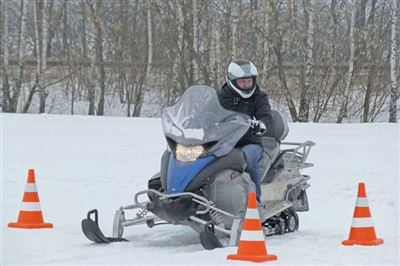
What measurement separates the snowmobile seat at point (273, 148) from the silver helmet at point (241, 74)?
0.56 m

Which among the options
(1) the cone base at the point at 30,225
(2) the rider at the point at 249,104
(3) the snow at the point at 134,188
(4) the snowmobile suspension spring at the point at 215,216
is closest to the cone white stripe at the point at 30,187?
(1) the cone base at the point at 30,225

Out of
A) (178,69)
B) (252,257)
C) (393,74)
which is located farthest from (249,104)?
(178,69)

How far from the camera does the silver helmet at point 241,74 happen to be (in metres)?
8.27

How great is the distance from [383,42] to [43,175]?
13.2m

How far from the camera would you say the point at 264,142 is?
8664 mm

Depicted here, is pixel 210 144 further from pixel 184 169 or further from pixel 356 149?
pixel 356 149

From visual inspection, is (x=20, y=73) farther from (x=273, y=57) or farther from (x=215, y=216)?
(x=215, y=216)

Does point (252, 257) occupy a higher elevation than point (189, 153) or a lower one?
lower

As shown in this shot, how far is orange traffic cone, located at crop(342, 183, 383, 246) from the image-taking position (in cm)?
792

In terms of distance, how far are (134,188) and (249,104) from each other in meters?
3.91

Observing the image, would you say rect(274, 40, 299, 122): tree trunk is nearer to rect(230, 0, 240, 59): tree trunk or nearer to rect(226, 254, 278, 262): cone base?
rect(230, 0, 240, 59): tree trunk

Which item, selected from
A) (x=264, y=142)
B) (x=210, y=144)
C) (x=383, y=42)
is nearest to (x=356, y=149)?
(x=264, y=142)

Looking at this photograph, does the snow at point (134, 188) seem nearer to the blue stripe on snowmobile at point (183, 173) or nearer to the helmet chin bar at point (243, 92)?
the blue stripe on snowmobile at point (183, 173)

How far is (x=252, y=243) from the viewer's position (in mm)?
6938
